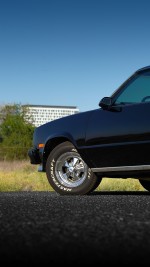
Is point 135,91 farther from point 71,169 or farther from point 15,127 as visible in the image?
point 15,127

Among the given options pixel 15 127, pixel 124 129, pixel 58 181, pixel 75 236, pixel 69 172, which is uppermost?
pixel 15 127

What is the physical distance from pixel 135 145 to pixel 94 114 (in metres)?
0.77

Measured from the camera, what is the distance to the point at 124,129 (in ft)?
21.3

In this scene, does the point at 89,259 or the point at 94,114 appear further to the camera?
the point at 94,114

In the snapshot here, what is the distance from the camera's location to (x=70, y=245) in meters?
2.79

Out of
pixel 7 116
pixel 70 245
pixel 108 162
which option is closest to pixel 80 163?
pixel 108 162

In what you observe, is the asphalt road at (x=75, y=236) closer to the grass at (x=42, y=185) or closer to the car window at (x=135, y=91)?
the car window at (x=135, y=91)

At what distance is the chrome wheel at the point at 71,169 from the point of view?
→ 6.96 m

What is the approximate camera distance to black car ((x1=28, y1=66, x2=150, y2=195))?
644 centimetres

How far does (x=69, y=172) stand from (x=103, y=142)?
692mm

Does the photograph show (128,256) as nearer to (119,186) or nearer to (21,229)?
(21,229)

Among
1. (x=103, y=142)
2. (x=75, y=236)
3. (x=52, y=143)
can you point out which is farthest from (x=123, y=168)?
(x=75, y=236)

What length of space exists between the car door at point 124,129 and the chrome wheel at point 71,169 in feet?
0.80

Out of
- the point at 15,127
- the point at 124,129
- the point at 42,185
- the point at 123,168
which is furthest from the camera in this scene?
the point at 15,127
